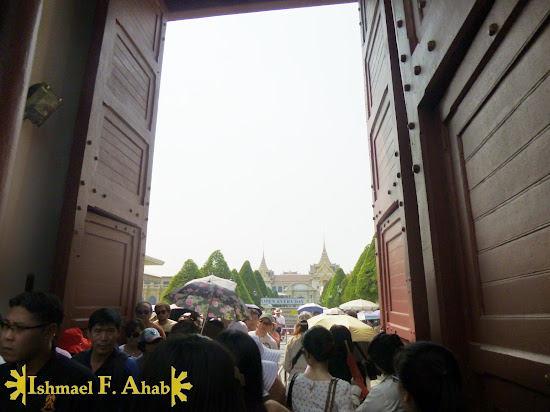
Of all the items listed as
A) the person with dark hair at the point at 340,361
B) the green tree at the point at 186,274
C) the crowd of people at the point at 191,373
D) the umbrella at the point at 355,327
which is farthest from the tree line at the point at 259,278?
the crowd of people at the point at 191,373

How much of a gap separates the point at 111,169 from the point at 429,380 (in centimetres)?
440

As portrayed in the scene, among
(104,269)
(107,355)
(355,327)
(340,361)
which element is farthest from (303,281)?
(107,355)

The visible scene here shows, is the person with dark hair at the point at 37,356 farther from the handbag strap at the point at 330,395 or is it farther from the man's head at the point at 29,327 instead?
the handbag strap at the point at 330,395

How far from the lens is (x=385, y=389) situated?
88.4 inches

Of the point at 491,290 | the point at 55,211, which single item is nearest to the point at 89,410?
the point at 491,290

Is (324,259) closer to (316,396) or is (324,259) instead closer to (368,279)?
(368,279)

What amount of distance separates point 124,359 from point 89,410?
805mm

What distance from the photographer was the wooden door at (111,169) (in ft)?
13.0

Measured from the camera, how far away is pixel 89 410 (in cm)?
183

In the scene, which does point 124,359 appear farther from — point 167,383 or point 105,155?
point 105,155

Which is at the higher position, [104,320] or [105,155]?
[105,155]

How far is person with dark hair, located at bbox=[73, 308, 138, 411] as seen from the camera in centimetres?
250

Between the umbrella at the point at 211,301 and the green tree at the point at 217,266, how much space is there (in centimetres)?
2429

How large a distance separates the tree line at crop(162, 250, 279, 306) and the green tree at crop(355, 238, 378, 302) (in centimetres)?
840
